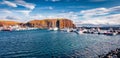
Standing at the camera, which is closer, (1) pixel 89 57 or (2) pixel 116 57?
(2) pixel 116 57

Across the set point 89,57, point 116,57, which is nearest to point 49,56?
point 89,57

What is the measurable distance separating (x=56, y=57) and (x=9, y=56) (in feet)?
36.5

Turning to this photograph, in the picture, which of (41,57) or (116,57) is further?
(41,57)

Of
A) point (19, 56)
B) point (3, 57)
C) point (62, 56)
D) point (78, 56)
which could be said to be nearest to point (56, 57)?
point (62, 56)

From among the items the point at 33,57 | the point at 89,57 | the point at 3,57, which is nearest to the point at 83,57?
the point at 89,57

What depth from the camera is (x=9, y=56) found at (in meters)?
47.6

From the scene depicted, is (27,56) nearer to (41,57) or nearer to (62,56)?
(41,57)

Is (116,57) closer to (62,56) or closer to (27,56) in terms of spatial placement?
(62,56)

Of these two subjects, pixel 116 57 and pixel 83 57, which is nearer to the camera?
pixel 116 57

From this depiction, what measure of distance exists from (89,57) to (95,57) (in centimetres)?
148

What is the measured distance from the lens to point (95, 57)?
1844 inches

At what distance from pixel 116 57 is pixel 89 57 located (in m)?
7.83

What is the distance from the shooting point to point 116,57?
132ft

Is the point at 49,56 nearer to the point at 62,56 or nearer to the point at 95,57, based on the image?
the point at 62,56
